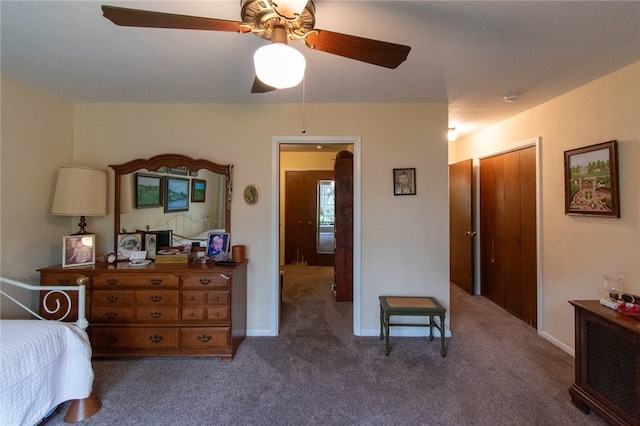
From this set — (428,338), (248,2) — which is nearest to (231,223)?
(248,2)

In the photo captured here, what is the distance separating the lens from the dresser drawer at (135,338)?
241 cm

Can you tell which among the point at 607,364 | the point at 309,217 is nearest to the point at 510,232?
the point at 607,364

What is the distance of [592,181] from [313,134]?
2.43m

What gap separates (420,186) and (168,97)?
2.61 meters

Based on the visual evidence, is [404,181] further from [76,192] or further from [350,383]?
[76,192]

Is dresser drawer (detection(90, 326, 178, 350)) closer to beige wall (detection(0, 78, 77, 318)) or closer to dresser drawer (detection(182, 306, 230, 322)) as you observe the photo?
dresser drawer (detection(182, 306, 230, 322))

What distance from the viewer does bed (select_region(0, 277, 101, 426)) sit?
1.43m

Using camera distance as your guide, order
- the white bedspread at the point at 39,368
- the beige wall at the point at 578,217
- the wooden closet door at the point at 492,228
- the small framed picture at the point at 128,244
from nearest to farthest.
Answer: the white bedspread at the point at 39,368 → the beige wall at the point at 578,217 → the small framed picture at the point at 128,244 → the wooden closet door at the point at 492,228

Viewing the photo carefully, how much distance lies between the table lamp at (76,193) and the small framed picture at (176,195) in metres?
0.57

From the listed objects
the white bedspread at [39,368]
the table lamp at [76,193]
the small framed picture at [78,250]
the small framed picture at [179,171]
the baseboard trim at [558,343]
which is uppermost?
the small framed picture at [179,171]

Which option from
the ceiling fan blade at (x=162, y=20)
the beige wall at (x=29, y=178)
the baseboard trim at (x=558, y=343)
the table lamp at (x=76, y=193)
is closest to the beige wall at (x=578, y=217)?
the baseboard trim at (x=558, y=343)

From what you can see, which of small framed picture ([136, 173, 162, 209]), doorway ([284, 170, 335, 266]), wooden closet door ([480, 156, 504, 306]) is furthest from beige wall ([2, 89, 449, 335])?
doorway ([284, 170, 335, 266])

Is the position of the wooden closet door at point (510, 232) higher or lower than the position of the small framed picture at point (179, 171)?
lower

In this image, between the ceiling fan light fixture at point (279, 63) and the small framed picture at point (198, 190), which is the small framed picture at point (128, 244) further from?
the ceiling fan light fixture at point (279, 63)
